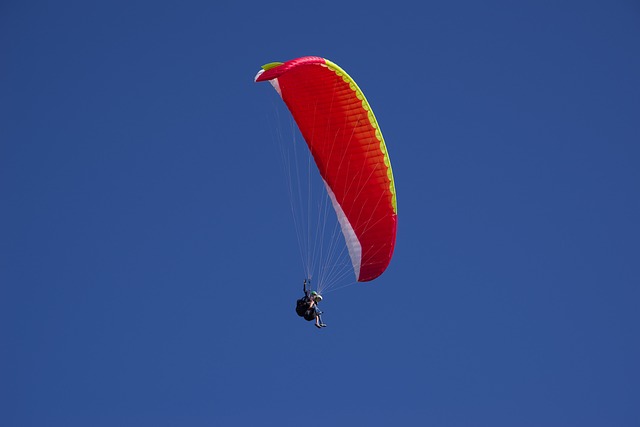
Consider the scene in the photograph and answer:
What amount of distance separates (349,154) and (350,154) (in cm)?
2

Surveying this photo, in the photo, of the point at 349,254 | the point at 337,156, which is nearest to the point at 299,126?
the point at 337,156

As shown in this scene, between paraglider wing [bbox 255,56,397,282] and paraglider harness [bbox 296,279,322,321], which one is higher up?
paraglider wing [bbox 255,56,397,282]

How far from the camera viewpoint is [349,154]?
2377 cm

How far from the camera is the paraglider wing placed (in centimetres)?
2328

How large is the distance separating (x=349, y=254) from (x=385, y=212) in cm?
124

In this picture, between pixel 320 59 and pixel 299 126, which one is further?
pixel 299 126

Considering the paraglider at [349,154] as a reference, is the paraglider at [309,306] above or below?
below

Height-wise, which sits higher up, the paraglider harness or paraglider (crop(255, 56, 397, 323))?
paraglider (crop(255, 56, 397, 323))

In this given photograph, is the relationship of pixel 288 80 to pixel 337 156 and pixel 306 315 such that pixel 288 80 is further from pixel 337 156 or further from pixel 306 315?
pixel 306 315

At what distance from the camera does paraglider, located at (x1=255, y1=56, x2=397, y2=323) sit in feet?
76.4

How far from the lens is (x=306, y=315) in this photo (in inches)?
915

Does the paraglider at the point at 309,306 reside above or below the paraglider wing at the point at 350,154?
below

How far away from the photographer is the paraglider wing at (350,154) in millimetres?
23281

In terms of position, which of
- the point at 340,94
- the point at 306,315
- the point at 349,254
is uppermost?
the point at 340,94
